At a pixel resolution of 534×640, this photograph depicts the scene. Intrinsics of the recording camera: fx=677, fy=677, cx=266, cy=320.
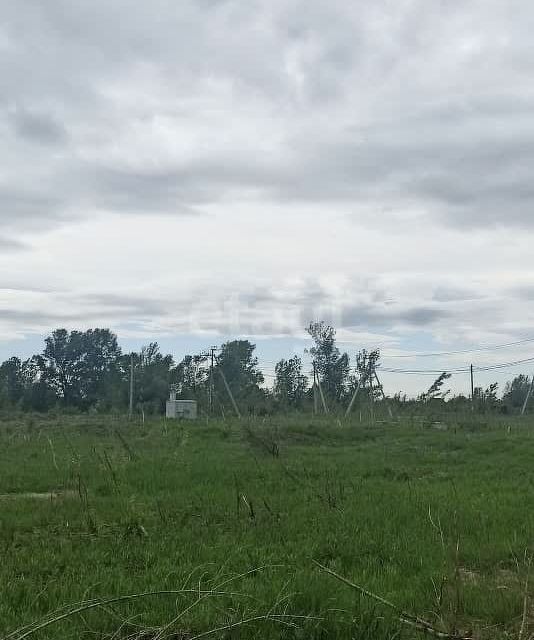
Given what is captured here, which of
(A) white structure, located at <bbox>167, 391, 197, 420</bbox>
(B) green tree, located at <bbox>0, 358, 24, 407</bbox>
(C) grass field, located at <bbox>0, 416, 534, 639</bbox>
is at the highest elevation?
(B) green tree, located at <bbox>0, 358, 24, 407</bbox>

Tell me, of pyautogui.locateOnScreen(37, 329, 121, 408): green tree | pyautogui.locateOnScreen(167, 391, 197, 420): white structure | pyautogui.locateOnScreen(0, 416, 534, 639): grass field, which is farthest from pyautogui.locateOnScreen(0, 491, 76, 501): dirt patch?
pyautogui.locateOnScreen(37, 329, 121, 408): green tree

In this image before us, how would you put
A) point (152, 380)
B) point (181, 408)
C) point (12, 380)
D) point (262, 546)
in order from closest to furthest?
1. point (262, 546)
2. point (181, 408)
3. point (152, 380)
4. point (12, 380)

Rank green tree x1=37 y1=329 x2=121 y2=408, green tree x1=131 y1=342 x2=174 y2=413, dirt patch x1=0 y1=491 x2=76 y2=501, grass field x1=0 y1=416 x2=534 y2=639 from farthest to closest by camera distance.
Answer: green tree x1=37 y1=329 x2=121 y2=408, green tree x1=131 y1=342 x2=174 y2=413, dirt patch x1=0 y1=491 x2=76 y2=501, grass field x1=0 y1=416 x2=534 y2=639

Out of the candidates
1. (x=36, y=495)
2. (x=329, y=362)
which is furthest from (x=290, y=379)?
(x=36, y=495)

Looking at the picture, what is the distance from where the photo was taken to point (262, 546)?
23.2ft

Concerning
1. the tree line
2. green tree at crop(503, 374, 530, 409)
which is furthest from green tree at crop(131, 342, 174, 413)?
green tree at crop(503, 374, 530, 409)

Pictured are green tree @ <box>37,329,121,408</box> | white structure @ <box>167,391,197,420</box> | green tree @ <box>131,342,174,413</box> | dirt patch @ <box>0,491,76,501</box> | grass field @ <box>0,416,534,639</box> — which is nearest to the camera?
grass field @ <box>0,416,534,639</box>

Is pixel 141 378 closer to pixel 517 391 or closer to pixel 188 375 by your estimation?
pixel 188 375

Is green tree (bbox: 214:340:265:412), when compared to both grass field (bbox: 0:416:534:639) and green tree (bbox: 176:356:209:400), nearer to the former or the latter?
green tree (bbox: 176:356:209:400)

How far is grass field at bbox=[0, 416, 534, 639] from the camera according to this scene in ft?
15.7

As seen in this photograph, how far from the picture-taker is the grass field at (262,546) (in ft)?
15.7

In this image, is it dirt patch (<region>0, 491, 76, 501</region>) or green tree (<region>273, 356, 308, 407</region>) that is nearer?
dirt patch (<region>0, 491, 76, 501</region>)

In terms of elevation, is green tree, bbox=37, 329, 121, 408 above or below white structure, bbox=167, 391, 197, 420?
above

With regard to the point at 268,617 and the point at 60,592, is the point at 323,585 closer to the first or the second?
the point at 268,617
